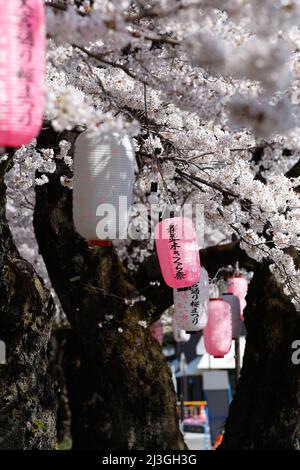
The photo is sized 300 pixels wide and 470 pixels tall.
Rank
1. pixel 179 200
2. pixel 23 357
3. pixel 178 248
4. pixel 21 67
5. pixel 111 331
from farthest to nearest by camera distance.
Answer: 1. pixel 179 200
2. pixel 111 331
3. pixel 178 248
4. pixel 23 357
5. pixel 21 67

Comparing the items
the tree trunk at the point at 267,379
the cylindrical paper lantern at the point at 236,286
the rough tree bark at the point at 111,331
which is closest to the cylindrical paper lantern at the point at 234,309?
the cylindrical paper lantern at the point at 236,286

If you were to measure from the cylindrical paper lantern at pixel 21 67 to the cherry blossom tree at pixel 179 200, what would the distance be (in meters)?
0.76

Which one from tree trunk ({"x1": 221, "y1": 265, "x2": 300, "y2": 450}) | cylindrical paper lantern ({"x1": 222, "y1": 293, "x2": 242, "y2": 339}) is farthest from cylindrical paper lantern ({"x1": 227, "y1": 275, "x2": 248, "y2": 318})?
tree trunk ({"x1": 221, "y1": 265, "x2": 300, "y2": 450})

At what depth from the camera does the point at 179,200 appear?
11328mm

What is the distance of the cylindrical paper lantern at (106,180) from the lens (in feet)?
18.6

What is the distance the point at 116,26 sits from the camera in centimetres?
447

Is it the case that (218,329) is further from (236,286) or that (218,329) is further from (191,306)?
(236,286)

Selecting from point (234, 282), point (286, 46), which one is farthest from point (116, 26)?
point (234, 282)

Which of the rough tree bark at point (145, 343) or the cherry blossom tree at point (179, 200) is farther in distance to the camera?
the rough tree bark at point (145, 343)

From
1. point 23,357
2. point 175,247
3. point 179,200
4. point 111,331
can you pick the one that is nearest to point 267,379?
point 111,331

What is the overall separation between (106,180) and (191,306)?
4.67 meters

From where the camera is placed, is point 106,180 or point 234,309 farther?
point 234,309

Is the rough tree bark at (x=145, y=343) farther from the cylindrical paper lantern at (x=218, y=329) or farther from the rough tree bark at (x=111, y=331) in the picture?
the cylindrical paper lantern at (x=218, y=329)

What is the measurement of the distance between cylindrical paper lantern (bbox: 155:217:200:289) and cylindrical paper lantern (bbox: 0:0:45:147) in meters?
3.88
